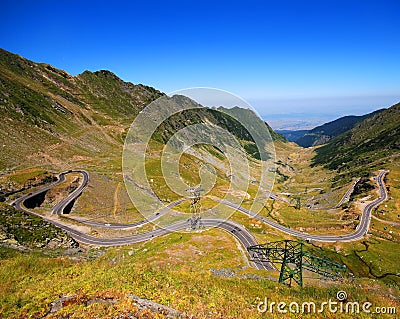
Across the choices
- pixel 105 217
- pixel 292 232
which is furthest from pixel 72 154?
pixel 292 232

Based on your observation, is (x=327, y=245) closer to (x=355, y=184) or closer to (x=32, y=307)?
(x=32, y=307)

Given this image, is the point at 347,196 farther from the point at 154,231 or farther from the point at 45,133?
the point at 45,133

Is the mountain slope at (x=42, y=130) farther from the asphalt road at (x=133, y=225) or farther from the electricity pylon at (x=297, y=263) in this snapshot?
the electricity pylon at (x=297, y=263)

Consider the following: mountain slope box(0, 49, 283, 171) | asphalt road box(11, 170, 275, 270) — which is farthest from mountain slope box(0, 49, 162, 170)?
asphalt road box(11, 170, 275, 270)

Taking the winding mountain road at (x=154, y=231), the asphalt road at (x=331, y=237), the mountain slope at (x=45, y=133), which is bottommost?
the asphalt road at (x=331, y=237)

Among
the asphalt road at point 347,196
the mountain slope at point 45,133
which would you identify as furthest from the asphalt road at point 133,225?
the asphalt road at point 347,196

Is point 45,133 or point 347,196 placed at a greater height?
point 45,133

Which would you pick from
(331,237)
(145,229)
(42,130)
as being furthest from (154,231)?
(42,130)

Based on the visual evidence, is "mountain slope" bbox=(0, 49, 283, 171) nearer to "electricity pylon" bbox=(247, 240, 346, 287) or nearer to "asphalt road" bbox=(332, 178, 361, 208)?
"electricity pylon" bbox=(247, 240, 346, 287)

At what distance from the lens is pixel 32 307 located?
17.3 meters

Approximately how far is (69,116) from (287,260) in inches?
7395

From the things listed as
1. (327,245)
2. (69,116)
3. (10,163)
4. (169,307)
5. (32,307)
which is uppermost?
(69,116)

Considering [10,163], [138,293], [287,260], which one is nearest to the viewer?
[138,293]

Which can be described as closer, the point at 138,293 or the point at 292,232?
the point at 138,293
